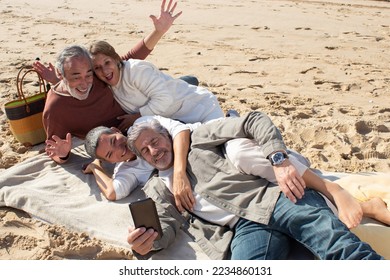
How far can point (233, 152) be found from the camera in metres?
2.91

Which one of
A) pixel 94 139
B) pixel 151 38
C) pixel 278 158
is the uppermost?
pixel 151 38

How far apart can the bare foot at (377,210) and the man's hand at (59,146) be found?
236 cm

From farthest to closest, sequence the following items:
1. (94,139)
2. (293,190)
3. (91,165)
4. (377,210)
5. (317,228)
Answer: (91,165), (94,139), (377,210), (293,190), (317,228)

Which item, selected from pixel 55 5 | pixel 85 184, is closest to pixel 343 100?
pixel 85 184

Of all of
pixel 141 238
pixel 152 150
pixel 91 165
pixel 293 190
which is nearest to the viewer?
pixel 293 190

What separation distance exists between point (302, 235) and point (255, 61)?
4.57m

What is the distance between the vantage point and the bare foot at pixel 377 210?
2.96 metres

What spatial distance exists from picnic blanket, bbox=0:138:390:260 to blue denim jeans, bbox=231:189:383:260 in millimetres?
350

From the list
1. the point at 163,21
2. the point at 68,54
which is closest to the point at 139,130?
the point at 68,54

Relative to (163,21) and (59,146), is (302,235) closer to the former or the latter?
(59,146)

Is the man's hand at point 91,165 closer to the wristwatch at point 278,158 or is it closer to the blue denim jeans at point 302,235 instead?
the blue denim jeans at point 302,235

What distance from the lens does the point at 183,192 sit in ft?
9.89

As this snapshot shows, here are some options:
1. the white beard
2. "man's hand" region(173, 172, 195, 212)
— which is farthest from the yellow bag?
"man's hand" region(173, 172, 195, 212)

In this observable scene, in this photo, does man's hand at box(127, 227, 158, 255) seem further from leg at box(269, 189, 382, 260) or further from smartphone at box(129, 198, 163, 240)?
leg at box(269, 189, 382, 260)
